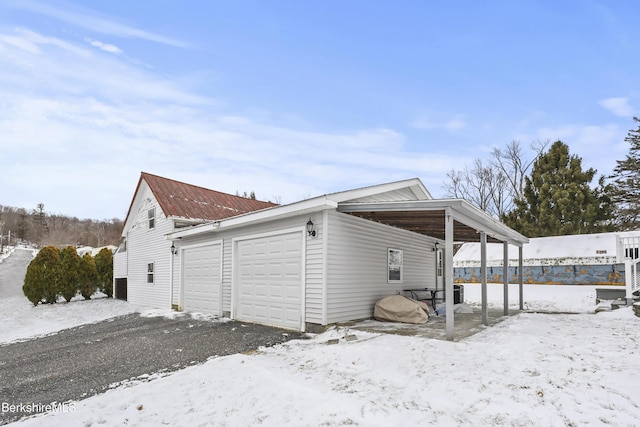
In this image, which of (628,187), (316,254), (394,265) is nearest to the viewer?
(316,254)

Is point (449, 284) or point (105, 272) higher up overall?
point (449, 284)

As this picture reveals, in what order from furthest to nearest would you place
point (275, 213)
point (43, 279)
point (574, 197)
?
point (574, 197) < point (43, 279) < point (275, 213)

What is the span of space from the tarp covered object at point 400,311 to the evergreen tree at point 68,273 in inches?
594

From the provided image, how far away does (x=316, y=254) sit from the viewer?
24.9ft

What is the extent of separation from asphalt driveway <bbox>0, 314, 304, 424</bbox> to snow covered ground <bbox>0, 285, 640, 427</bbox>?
1.68ft

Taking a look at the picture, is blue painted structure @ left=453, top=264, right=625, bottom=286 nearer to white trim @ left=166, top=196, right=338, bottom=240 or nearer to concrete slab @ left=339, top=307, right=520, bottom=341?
concrete slab @ left=339, top=307, right=520, bottom=341

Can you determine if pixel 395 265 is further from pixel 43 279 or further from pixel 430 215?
pixel 43 279

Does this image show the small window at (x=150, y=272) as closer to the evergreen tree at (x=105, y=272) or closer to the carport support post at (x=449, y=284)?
the evergreen tree at (x=105, y=272)

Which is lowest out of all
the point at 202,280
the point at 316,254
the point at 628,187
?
the point at 202,280

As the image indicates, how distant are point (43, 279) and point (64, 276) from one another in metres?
0.76

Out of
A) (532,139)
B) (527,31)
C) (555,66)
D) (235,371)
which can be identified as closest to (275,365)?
(235,371)

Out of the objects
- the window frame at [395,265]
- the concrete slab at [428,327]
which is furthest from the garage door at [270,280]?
the window frame at [395,265]

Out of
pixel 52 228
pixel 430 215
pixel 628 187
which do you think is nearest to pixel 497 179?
pixel 628 187

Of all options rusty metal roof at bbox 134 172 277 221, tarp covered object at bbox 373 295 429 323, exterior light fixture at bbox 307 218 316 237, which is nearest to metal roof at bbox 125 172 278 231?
rusty metal roof at bbox 134 172 277 221
